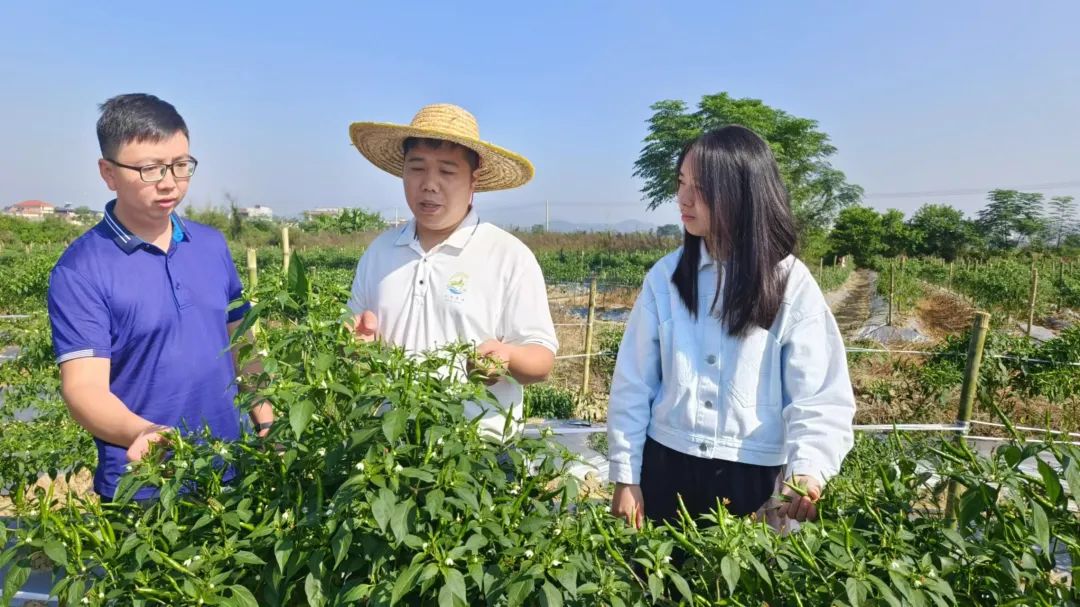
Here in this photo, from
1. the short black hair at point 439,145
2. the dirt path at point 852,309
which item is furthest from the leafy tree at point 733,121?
the short black hair at point 439,145

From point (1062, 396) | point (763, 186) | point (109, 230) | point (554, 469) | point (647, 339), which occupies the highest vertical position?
point (763, 186)

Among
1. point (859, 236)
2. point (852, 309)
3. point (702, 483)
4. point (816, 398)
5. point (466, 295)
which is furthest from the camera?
point (859, 236)

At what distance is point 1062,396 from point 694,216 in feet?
15.1

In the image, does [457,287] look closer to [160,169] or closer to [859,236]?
[160,169]

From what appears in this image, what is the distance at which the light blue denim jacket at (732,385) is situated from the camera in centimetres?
141

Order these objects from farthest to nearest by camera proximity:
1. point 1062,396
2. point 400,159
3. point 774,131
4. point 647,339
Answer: point 774,131 < point 1062,396 < point 400,159 < point 647,339

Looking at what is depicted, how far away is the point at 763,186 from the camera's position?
147cm

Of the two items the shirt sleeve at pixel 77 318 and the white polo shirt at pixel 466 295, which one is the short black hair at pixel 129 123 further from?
the white polo shirt at pixel 466 295

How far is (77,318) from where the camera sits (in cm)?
145

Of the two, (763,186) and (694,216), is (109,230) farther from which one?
(763,186)

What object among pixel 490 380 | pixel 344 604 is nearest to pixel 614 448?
pixel 490 380

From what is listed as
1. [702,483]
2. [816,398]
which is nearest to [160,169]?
[702,483]

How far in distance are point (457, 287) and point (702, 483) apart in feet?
2.55

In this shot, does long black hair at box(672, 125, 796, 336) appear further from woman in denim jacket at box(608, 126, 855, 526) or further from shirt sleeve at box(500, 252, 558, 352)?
shirt sleeve at box(500, 252, 558, 352)
